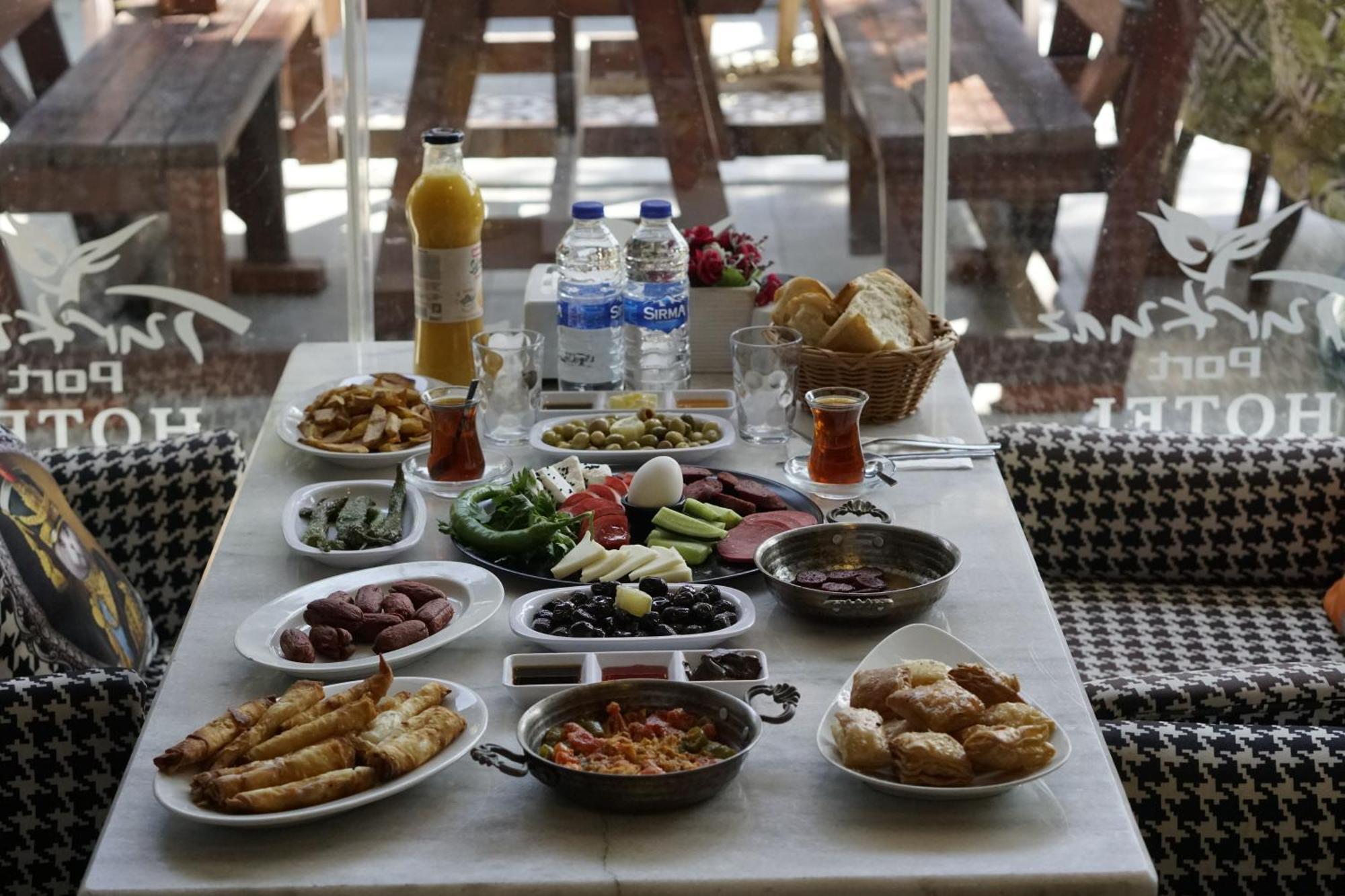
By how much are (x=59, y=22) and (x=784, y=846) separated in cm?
291

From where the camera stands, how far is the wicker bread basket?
7.61 ft

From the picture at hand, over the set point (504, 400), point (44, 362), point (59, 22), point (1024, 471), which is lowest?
point (44, 362)

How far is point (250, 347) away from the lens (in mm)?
3732

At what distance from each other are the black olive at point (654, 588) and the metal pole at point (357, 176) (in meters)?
1.99

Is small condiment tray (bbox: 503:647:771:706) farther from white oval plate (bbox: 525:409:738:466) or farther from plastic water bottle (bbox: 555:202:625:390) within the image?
plastic water bottle (bbox: 555:202:625:390)

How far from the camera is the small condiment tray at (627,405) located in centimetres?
242

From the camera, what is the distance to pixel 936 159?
363 centimetres

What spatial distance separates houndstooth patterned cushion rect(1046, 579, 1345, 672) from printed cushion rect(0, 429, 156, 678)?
4.28 feet

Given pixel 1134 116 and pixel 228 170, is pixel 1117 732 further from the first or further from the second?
pixel 228 170

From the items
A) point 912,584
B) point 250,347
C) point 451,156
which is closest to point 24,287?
point 250,347

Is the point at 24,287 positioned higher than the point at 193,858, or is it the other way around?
the point at 193,858

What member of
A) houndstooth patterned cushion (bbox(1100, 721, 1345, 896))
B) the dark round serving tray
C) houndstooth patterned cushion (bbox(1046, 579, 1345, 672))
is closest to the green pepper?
the dark round serving tray

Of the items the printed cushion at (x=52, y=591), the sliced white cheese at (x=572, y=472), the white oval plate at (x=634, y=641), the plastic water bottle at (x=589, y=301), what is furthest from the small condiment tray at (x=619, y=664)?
the plastic water bottle at (x=589, y=301)

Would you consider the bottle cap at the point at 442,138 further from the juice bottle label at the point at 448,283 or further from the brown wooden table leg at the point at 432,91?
the brown wooden table leg at the point at 432,91
